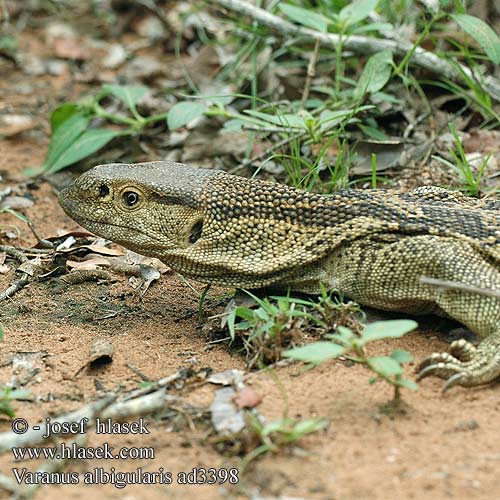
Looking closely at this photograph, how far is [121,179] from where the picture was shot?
5336mm

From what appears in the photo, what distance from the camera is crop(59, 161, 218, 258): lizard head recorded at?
529 centimetres

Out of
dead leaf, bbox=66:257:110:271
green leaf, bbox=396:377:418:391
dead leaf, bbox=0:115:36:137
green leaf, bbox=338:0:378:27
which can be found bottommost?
dead leaf, bbox=0:115:36:137

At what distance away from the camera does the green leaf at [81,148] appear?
7887 millimetres

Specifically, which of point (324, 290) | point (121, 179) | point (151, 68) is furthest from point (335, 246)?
point (151, 68)

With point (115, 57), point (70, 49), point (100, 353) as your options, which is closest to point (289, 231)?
point (100, 353)

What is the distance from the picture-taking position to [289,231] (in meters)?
5.21

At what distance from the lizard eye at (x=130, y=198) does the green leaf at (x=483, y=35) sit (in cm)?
315

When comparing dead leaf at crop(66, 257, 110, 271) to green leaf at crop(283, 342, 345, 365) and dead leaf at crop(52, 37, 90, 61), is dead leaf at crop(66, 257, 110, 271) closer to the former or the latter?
green leaf at crop(283, 342, 345, 365)

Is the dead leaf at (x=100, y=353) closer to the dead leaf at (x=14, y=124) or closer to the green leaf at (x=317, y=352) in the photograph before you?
the green leaf at (x=317, y=352)

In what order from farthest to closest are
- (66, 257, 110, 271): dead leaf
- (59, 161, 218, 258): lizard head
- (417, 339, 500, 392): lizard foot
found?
(66, 257, 110, 271): dead leaf < (59, 161, 218, 258): lizard head < (417, 339, 500, 392): lizard foot

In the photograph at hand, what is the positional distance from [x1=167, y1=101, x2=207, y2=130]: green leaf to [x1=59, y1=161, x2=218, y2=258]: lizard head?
1.52 m

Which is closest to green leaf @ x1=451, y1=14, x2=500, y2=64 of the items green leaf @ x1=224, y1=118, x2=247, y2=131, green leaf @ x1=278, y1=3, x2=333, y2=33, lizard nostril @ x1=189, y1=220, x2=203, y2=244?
green leaf @ x1=278, y1=3, x2=333, y2=33

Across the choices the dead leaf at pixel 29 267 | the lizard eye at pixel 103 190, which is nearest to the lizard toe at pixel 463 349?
the lizard eye at pixel 103 190

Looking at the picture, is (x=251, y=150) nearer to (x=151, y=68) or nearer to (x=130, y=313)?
(x=130, y=313)
